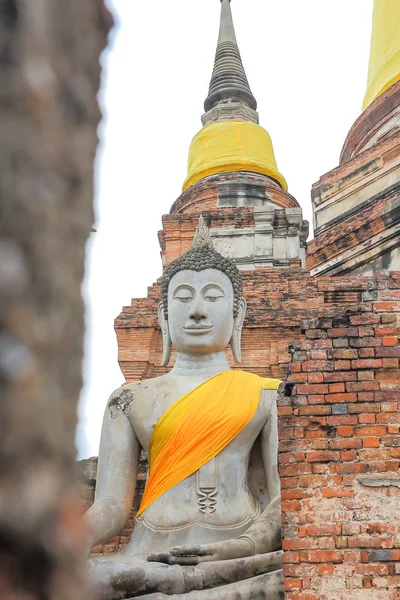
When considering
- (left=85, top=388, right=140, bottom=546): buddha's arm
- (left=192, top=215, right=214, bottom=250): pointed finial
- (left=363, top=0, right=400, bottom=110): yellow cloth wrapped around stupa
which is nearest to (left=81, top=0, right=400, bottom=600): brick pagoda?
(left=363, top=0, right=400, bottom=110): yellow cloth wrapped around stupa

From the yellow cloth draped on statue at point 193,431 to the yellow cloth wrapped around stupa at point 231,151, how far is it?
819 centimetres

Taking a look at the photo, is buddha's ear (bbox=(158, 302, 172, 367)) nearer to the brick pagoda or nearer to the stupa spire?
the brick pagoda

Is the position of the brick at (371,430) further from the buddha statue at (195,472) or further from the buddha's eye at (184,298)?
the buddha's eye at (184,298)

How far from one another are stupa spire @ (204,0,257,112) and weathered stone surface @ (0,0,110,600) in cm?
1419

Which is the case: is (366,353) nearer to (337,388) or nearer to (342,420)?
(337,388)

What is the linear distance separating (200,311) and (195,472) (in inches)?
48.4

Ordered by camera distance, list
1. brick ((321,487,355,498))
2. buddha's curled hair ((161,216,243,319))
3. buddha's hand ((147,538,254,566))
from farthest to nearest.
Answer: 1. buddha's curled hair ((161,216,243,319))
2. buddha's hand ((147,538,254,566))
3. brick ((321,487,355,498))

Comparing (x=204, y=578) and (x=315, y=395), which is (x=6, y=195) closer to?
(x=315, y=395)

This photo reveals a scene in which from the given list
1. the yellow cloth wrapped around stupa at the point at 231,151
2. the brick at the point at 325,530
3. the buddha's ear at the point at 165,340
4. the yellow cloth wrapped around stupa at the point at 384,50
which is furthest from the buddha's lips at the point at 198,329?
the yellow cloth wrapped around stupa at the point at 384,50

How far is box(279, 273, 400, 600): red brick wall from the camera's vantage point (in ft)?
11.5

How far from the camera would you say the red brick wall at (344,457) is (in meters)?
3.51

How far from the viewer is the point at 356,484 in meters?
3.66

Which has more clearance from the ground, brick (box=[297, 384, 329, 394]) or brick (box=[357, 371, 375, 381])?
brick (box=[357, 371, 375, 381])

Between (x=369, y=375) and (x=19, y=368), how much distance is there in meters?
3.43
